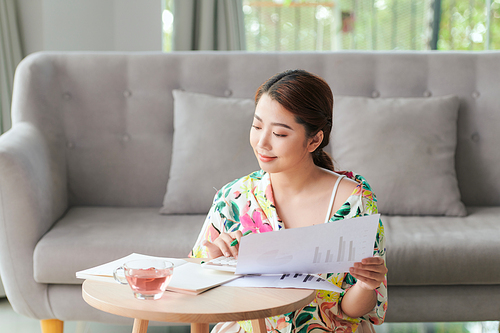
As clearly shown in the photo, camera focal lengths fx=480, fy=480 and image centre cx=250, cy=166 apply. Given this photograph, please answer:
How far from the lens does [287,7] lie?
11.1 ft

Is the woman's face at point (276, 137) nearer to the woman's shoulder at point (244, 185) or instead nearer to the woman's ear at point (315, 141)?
the woman's ear at point (315, 141)

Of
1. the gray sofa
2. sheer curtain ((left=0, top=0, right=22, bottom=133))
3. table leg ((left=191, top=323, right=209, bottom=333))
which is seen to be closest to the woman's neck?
table leg ((left=191, top=323, right=209, bottom=333))

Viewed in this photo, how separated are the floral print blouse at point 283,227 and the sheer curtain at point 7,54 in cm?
161

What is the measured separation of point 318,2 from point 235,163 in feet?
6.56

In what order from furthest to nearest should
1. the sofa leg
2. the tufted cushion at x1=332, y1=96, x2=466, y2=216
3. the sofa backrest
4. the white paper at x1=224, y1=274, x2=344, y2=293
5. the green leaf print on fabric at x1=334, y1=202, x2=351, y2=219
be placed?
the sofa backrest < the tufted cushion at x1=332, y1=96, x2=466, y2=216 < the sofa leg < the green leaf print on fabric at x1=334, y1=202, x2=351, y2=219 < the white paper at x1=224, y1=274, x2=344, y2=293

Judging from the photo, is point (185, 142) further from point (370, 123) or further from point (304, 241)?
point (304, 241)

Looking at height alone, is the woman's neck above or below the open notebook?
above

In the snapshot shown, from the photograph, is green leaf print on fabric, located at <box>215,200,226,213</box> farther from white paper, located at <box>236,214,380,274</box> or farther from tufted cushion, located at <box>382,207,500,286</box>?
tufted cushion, located at <box>382,207,500,286</box>

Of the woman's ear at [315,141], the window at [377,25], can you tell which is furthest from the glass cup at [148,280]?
the window at [377,25]

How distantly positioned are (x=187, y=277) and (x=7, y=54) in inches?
76.5

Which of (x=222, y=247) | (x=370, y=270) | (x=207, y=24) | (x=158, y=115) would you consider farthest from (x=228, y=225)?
(x=207, y=24)

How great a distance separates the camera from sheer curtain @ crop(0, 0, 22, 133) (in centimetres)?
227

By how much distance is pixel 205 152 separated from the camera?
6.26ft

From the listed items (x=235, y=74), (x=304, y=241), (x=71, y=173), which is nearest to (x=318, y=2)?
(x=235, y=74)
